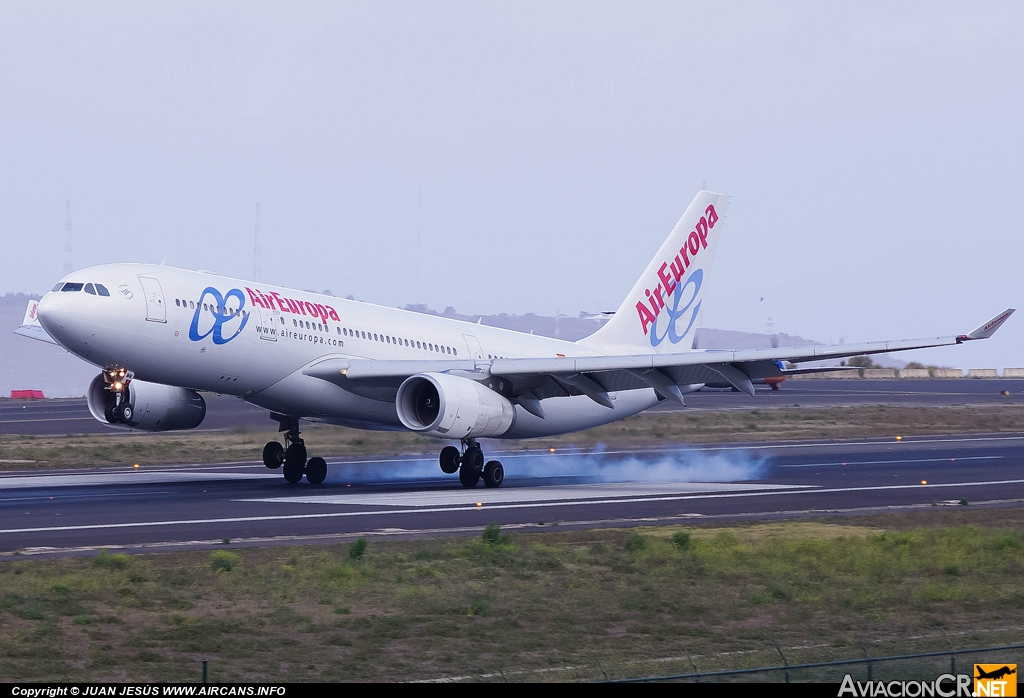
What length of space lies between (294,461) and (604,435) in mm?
11022

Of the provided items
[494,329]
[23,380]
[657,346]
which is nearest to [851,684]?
[494,329]

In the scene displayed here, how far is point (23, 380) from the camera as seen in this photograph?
156m

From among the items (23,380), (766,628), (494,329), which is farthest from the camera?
(23,380)

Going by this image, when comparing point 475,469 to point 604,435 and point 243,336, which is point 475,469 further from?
point 604,435

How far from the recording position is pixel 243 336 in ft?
93.9

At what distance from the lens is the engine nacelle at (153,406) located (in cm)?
3050

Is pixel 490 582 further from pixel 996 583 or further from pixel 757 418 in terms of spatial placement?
pixel 757 418

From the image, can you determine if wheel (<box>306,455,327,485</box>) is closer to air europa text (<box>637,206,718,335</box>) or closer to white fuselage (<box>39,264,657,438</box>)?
white fuselage (<box>39,264,657,438</box>)

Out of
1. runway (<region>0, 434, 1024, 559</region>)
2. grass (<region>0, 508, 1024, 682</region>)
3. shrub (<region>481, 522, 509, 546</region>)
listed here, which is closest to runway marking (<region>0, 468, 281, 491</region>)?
A: runway (<region>0, 434, 1024, 559</region>)

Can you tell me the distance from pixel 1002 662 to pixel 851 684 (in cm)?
172

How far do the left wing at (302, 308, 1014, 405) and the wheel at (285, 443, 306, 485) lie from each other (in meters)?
2.96

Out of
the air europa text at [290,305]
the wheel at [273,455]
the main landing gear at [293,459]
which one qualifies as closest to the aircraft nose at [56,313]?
the air europa text at [290,305]

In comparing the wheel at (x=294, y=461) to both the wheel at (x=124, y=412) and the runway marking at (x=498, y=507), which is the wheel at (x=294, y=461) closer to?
the wheel at (x=124, y=412)

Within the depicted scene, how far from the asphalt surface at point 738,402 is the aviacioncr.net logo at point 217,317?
4.14 m
